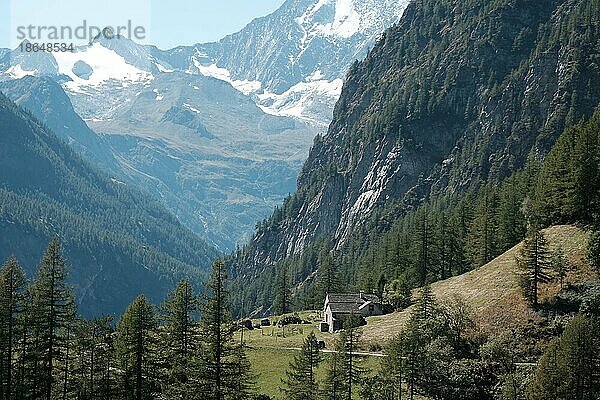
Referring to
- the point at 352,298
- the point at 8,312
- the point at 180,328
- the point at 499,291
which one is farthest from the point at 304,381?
the point at 352,298

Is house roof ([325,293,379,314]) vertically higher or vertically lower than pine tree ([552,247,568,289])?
lower

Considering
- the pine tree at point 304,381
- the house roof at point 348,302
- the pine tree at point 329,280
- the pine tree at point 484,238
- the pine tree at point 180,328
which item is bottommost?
the pine tree at point 304,381

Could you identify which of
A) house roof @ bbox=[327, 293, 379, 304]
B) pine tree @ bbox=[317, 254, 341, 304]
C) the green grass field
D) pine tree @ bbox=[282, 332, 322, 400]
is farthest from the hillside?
pine tree @ bbox=[317, 254, 341, 304]

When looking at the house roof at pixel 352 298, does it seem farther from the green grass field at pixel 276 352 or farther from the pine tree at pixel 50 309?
the pine tree at pixel 50 309

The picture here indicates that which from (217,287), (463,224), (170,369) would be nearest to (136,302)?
(170,369)

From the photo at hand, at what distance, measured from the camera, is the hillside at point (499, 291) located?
76312mm

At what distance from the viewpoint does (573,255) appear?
265ft

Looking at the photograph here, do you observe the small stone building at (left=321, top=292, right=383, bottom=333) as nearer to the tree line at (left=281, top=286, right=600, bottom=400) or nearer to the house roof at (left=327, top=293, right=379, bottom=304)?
the house roof at (left=327, top=293, right=379, bottom=304)

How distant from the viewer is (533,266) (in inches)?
2990

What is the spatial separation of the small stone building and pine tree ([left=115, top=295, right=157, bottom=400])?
43.2m

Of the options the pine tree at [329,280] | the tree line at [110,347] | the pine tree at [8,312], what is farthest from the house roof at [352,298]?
the pine tree at [8,312]

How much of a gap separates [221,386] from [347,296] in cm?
6172

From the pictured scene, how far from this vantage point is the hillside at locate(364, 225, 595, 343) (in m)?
76.3

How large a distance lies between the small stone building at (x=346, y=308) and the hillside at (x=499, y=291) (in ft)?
12.8
